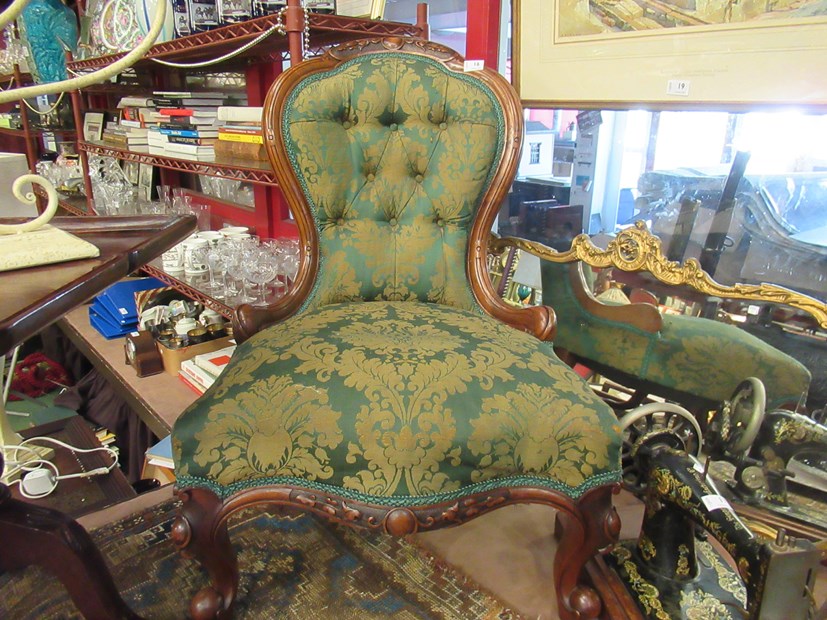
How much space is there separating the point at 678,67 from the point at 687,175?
212 mm

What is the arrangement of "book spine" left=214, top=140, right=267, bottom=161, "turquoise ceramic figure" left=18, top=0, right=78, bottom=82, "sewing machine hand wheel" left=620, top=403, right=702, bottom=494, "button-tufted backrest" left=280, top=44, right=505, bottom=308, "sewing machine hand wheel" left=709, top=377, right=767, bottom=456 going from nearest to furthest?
"sewing machine hand wheel" left=620, top=403, right=702, bottom=494 → "sewing machine hand wheel" left=709, top=377, right=767, bottom=456 → "button-tufted backrest" left=280, top=44, right=505, bottom=308 → "book spine" left=214, top=140, right=267, bottom=161 → "turquoise ceramic figure" left=18, top=0, right=78, bottom=82

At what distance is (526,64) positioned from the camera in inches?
54.4

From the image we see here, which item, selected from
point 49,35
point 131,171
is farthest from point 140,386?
point 49,35

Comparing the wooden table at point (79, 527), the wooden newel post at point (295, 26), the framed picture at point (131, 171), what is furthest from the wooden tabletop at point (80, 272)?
the framed picture at point (131, 171)

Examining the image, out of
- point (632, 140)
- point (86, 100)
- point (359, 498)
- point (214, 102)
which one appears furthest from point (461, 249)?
point (86, 100)

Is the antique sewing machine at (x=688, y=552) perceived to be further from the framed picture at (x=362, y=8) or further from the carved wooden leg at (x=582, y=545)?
the framed picture at (x=362, y=8)

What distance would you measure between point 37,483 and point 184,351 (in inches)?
22.0

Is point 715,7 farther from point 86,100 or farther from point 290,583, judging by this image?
point 86,100

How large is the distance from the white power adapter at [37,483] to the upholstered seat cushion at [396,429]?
1197mm

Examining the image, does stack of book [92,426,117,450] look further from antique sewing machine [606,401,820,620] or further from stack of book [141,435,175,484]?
antique sewing machine [606,401,820,620]

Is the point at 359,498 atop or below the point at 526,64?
below

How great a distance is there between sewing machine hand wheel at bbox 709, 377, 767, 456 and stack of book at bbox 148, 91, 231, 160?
1500mm

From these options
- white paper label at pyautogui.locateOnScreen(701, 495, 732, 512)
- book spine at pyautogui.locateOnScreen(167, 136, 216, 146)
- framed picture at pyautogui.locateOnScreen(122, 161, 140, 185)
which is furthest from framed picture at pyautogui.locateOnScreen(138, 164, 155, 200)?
white paper label at pyautogui.locateOnScreen(701, 495, 732, 512)

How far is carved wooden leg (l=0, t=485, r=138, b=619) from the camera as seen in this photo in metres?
0.86
